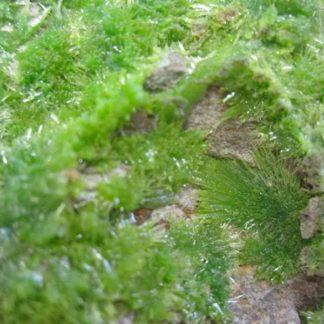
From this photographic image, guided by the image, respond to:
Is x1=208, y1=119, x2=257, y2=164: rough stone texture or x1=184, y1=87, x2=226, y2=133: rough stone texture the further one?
x1=208, y1=119, x2=257, y2=164: rough stone texture

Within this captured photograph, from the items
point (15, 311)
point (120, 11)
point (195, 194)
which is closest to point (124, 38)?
point (120, 11)

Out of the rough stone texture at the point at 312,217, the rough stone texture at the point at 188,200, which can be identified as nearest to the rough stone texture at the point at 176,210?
the rough stone texture at the point at 188,200

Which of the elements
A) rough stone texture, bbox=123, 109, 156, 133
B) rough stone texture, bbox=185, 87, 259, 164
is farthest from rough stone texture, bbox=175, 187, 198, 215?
rough stone texture, bbox=123, 109, 156, 133

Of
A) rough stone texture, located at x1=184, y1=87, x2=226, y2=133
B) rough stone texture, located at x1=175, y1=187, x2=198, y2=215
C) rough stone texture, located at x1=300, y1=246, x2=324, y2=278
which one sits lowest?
rough stone texture, located at x1=300, y1=246, x2=324, y2=278

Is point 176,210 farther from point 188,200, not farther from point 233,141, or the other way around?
point 233,141

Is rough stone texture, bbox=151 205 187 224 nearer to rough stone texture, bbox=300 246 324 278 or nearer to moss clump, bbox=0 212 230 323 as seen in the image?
moss clump, bbox=0 212 230 323

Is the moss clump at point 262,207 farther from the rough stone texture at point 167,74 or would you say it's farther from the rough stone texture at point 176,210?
the rough stone texture at point 167,74

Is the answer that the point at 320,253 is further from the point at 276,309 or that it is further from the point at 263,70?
the point at 263,70
